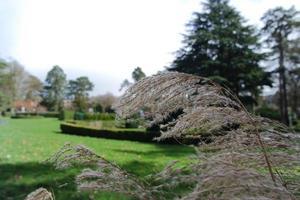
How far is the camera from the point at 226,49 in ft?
97.8

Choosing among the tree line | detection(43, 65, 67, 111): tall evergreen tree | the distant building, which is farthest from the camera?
the distant building

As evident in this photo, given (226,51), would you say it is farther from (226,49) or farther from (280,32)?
(280,32)

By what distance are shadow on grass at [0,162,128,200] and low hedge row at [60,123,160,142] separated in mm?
10517

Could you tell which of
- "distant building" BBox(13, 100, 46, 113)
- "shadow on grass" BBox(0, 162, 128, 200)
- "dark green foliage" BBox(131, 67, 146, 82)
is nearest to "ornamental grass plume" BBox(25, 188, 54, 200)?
"dark green foliage" BBox(131, 67, 146, 82)

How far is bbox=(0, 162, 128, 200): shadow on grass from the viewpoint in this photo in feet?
21.7

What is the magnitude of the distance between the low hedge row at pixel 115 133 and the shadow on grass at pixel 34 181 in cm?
1052

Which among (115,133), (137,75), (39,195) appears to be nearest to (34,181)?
(137,75)

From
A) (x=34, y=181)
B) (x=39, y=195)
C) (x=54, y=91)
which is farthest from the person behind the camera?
(x=54, y=91)

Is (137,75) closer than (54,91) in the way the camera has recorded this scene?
Yes

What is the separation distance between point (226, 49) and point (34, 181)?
23.6m

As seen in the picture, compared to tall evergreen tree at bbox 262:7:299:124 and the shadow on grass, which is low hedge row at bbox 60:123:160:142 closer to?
the shadow on grass

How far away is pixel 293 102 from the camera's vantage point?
45.0 m

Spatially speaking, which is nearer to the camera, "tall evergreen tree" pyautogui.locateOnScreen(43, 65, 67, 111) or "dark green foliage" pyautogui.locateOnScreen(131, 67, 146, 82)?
"dark green foliage" pyautogui.locateOnScreen(131, 67, 146, 82)

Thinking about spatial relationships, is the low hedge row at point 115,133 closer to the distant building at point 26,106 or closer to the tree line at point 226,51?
the tree line at point 226,51
